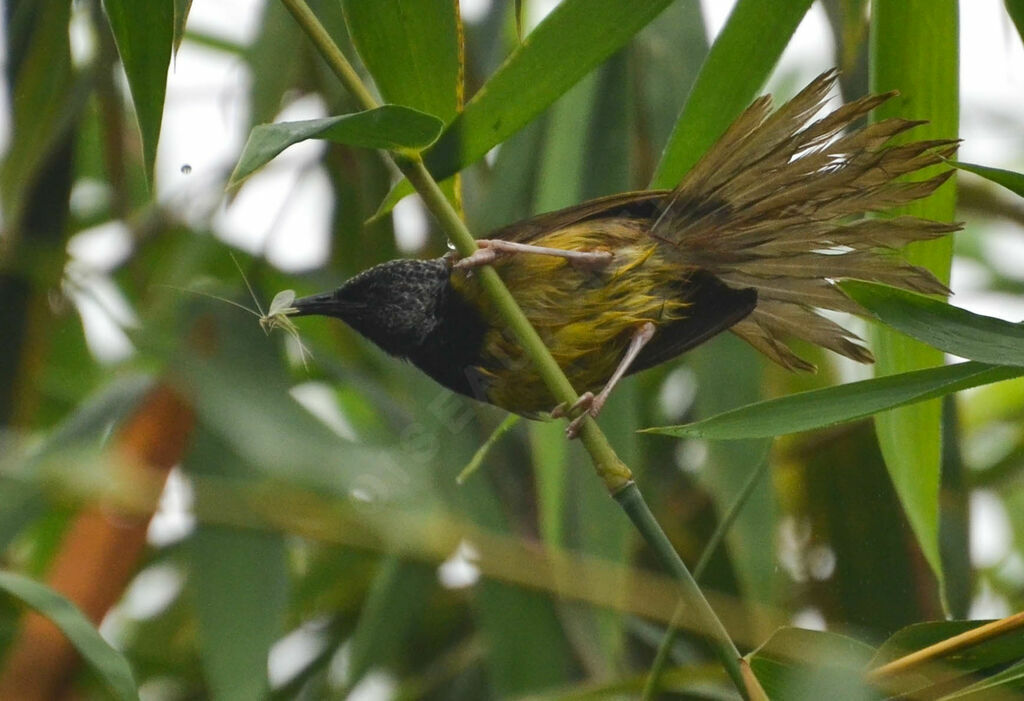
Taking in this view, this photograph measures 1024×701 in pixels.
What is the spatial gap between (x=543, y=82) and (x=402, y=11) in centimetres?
13

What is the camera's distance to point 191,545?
187 cm

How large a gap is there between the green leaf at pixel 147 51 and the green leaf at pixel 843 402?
1.77 ft

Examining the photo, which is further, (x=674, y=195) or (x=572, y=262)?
(x=572, y=262)

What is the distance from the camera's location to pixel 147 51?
1051 millimetres

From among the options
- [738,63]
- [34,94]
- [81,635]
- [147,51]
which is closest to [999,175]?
A: [738,63]

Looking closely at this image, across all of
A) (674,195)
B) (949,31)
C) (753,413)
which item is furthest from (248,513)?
(949,31)

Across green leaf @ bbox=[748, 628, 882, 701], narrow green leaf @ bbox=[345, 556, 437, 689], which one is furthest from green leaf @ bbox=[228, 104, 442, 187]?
narrow green leaf @ bbox=[345, 556, 437, 689]

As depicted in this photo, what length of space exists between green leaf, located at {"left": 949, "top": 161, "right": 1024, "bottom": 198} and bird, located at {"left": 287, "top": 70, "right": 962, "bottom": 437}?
0.09m

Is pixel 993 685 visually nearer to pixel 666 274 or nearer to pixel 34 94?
pixel 666 274

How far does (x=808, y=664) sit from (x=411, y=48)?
2.10 ft

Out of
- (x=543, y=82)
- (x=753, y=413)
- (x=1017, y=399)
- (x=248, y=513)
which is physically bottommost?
(x=1017, y=399)

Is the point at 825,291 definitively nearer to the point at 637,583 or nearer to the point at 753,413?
the point at 753,413

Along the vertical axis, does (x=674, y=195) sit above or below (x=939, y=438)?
above

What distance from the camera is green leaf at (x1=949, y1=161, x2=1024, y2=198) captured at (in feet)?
3.28
